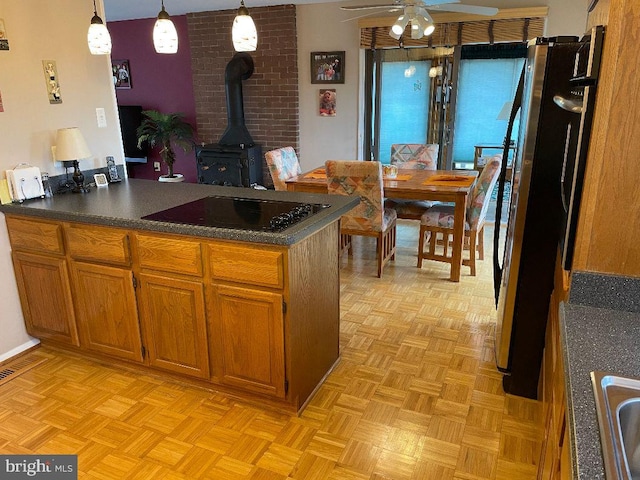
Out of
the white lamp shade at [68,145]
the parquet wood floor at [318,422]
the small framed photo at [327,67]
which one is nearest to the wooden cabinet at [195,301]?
the parquet wood floor at [318,422]

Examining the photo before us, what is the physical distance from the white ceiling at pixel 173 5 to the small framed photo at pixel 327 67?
57 centimetres

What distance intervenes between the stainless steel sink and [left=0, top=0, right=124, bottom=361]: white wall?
9.00 feet

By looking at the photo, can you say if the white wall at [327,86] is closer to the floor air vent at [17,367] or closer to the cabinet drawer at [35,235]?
the cabinet drawer at [35,235]

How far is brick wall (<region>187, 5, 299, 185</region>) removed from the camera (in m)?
5.61

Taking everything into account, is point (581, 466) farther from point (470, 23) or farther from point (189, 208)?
point (470, 23)

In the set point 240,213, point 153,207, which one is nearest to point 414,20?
point 240,213

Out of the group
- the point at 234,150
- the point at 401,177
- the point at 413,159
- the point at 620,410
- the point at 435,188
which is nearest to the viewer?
the point at 620,410

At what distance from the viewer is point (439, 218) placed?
12.3 ft

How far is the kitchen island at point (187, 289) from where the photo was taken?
2.00 metres

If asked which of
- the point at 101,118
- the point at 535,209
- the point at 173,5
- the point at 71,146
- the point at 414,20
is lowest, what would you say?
the point at 535,209

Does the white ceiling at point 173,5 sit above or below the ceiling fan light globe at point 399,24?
above

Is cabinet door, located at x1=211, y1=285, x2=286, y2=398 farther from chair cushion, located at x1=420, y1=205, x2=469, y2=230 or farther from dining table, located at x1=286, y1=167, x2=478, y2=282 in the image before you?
chair cushion, located at x1=420, y1=205, x2=469, y2=230

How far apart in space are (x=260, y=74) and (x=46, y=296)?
4072mm

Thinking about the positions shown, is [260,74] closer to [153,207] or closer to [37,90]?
[37,90]
